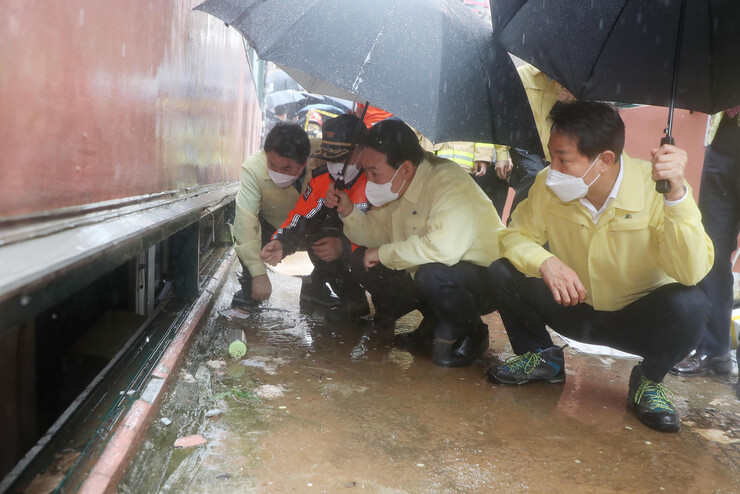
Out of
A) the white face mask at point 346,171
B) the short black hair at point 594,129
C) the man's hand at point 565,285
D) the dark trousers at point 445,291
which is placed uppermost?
the short black hair at point 594,129

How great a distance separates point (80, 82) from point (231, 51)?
3269mm

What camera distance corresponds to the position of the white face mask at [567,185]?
2424mm

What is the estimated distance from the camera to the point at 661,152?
82.4 inches

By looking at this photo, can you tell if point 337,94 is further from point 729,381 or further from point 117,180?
point 729,381

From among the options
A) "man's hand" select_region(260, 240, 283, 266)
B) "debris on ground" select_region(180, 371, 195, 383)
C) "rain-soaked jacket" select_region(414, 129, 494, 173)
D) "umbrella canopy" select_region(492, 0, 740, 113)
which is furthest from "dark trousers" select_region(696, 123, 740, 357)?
"debris on ground" select_region(180, 371, 195, 383)

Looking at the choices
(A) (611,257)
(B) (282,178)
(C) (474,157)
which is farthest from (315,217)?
(A) (611,257)

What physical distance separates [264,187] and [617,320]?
2138 mm

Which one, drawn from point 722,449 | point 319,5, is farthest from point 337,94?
point 722,449

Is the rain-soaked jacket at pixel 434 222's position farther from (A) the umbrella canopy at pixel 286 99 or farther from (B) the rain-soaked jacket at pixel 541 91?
(A) the umbrella canopy at pixel 286 99

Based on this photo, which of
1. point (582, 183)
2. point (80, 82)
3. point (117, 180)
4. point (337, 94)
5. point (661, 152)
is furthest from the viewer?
point (337, 94)

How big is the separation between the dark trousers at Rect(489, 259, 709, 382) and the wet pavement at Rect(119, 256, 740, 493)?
10.2 inches

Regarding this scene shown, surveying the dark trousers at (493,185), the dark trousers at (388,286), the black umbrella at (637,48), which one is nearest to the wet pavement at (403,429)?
the dark trousers at (388,286)

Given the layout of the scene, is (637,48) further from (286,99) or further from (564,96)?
(286,99)

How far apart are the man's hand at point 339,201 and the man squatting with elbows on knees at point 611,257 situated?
0.90 metres
